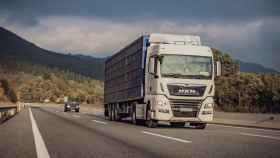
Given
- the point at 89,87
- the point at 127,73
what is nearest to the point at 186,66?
the point at 127,73

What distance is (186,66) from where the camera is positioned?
18438mm

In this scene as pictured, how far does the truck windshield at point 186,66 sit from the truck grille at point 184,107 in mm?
939

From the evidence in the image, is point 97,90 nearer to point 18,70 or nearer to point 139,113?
point 18,70

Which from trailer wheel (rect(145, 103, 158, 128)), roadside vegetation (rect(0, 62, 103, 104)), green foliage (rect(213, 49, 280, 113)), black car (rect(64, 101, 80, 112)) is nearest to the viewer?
trailer wheel (rect(145, 103, 158, 128))

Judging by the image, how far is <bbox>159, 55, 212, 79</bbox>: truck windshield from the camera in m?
18.2

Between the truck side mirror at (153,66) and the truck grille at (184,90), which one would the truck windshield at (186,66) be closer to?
the truck side mirror at (153,66)

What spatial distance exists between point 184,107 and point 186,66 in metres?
1.58

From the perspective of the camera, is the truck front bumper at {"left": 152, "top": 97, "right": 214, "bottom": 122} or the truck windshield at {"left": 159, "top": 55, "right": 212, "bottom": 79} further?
the truck windshield at {"left": 159, "top": 55, "right": 212, "bottom": 79}

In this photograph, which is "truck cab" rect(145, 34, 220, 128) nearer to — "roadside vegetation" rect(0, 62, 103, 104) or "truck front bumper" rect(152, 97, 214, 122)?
"truck front bumper" rect(152, 97, 214, 122)

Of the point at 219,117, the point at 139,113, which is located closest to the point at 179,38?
the point at 139,113

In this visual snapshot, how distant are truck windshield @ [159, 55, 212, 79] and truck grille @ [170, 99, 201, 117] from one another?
94 cm

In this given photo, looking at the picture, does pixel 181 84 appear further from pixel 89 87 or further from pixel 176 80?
pixel 89 87

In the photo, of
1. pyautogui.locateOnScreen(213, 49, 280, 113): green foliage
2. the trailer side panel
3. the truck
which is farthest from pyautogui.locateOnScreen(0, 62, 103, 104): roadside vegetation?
the truck

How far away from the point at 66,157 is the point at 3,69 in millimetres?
148839
